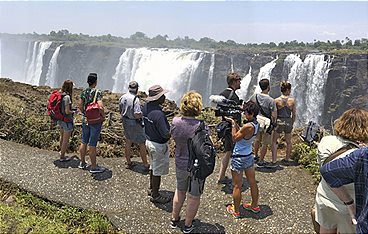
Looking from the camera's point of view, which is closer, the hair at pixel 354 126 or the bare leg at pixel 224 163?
the hair at pixel 354 126

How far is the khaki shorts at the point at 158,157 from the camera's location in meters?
4.78

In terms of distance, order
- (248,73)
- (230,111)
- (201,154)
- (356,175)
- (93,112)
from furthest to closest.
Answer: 1. (248,73)
2. (93,112)
3. (230,111)
4. (201,154)
5. (356,175)

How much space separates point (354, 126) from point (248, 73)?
136 feet

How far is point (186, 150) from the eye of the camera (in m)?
4.26

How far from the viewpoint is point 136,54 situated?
5228 centimetres

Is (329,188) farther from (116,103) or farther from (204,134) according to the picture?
(116,103)

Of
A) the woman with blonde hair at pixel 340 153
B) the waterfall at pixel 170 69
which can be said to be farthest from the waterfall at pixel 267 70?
A: the woman with blonde hair at pixel 340 153

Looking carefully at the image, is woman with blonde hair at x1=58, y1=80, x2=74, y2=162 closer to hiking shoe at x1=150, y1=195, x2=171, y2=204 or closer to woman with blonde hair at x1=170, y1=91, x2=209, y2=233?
hiking shoe at x1=150, y1=195, x2=171, y2=204

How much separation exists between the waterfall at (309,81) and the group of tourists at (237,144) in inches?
1225

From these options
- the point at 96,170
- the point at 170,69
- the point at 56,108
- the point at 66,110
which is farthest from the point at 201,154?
the point at 170,69

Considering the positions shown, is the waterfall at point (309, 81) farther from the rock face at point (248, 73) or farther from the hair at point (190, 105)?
the hair at point (190, 105)

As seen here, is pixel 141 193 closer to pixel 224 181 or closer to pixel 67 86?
pixel 224 181

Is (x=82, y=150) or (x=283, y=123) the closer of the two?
(x=82, y=150)

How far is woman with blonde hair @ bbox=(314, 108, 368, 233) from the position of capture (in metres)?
3.09
